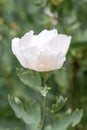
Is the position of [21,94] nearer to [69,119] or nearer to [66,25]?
[66,25]

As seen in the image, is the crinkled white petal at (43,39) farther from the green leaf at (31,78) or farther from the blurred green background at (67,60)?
the blurred green background at (67,60)

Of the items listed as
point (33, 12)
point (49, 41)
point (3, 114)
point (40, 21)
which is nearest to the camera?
point (49, 41)

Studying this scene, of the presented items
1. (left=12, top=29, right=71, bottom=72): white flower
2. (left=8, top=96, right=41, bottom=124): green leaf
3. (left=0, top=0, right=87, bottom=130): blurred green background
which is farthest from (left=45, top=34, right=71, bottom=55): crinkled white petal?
(left=0, top=0, right=87, bottom=130): blurred green background

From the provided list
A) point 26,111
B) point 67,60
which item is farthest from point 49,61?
point 67,60

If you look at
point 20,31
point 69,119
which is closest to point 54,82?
point 20,31

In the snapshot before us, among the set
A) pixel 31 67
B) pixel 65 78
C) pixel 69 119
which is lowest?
pixel 65 78

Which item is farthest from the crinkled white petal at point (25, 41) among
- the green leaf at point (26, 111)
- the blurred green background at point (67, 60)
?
the blurred green background at point (67, 60)

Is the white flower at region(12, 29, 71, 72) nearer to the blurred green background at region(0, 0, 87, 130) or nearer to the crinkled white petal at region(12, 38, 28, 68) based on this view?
the crinkled white petal at region(12, 38, 28, 68)
